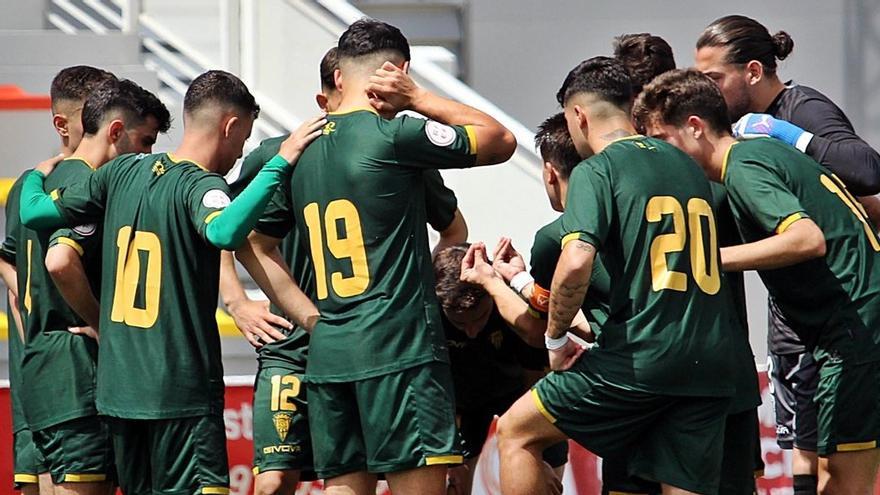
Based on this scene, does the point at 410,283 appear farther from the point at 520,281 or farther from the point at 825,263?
the point at 825,263

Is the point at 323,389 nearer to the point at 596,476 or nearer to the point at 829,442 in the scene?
→ the point at 829,442

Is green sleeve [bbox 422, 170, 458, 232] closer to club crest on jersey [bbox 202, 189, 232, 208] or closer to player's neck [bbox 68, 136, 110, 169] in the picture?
club crest on jersey [bbox 202, 189, 232, 208]

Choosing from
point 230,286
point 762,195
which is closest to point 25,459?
point 230,286

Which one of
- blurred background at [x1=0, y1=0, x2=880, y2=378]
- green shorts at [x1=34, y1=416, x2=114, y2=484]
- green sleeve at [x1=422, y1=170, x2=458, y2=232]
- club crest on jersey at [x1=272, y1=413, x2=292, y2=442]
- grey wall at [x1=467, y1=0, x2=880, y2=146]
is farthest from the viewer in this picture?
grey wall at [x1=467, y1=0, x2=880, y2=146]

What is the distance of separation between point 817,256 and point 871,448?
0.88 m

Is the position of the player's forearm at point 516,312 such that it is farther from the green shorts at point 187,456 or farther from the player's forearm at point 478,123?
the green shorts at point 187,456

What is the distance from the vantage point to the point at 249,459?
7.88 meters

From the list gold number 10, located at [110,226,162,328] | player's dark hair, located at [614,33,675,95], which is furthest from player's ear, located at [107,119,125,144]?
player's dark hair, located at [614,33,675,95]

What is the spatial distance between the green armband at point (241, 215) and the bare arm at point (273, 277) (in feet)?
1.72

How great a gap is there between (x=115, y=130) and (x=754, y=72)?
2.71 metres

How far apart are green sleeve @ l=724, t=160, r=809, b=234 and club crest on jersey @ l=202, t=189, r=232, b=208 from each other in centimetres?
186

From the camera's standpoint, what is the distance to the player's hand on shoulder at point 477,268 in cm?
588

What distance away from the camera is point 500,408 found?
6.96 m

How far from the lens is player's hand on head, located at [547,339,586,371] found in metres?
5.41
